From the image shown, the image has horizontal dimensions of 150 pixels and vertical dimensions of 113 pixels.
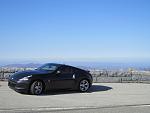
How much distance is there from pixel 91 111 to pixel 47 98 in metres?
2.90

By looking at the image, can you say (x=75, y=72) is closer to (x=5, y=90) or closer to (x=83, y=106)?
(x=5, y=90)

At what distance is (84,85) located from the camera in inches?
635

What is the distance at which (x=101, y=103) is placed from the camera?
41.1 feet

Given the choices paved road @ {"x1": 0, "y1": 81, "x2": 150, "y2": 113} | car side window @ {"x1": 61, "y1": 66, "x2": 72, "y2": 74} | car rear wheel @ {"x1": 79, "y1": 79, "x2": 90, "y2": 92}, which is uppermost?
car side window @ {"x1": 61, "y1": 66, "x2": 72, "y2": 74}

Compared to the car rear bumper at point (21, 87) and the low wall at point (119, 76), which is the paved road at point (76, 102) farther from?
the low wall at point (119, 76)

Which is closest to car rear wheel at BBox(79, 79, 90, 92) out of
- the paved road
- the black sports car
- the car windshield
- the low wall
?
the black sports car

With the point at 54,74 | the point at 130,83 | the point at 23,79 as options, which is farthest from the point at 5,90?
the point at 130,83

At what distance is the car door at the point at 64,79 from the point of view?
1501 centimetres

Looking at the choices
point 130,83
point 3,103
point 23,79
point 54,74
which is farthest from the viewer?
point 130,83

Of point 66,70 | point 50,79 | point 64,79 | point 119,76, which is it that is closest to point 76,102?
point 50,79

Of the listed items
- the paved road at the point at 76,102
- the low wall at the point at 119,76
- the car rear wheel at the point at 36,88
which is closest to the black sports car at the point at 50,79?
the car rear wheel at the point at 36,88

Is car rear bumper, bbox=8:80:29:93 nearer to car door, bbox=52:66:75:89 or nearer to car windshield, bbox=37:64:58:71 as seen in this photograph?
car door, bbox=52:66:75:89

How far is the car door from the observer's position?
1501cm

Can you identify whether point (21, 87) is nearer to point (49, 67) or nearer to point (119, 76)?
point (49, 67)
